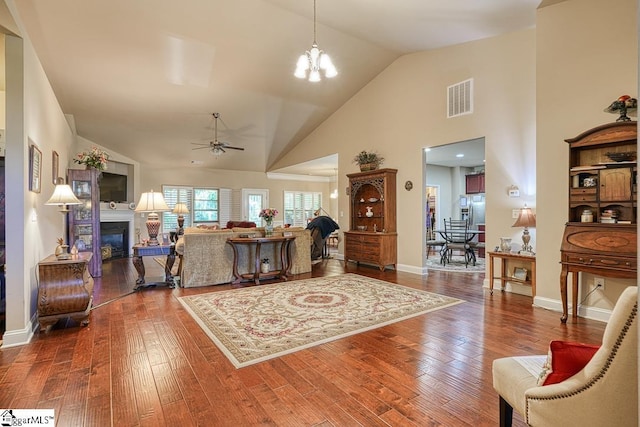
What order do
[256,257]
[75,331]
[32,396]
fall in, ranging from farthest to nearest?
[256,257], [75,331], [32,396]

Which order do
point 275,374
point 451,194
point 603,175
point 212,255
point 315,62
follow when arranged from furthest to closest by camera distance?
point 451,194
point 212,255
point 315,62
point 603,175
point 275,374

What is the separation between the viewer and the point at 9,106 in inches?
111

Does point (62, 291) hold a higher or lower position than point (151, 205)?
lower

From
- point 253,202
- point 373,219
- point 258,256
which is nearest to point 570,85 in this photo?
point 373,219

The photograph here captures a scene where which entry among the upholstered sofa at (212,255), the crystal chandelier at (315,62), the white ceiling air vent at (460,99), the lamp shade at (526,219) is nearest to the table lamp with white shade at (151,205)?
the upholstered sofa at (212,255)

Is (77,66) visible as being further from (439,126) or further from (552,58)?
(552,58)

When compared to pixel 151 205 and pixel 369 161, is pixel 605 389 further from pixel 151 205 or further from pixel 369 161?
pixel 369 161

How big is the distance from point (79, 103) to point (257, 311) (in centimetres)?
552

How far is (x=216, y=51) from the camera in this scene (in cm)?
515

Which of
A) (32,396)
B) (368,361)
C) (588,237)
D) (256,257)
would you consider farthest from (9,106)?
(588,237)

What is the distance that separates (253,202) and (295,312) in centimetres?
786

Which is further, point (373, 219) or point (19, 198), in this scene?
point (373, 219)

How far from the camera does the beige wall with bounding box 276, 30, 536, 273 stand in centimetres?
457

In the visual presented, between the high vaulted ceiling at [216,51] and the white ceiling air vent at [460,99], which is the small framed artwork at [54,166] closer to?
the high vaulted ceiling at [216,51]
